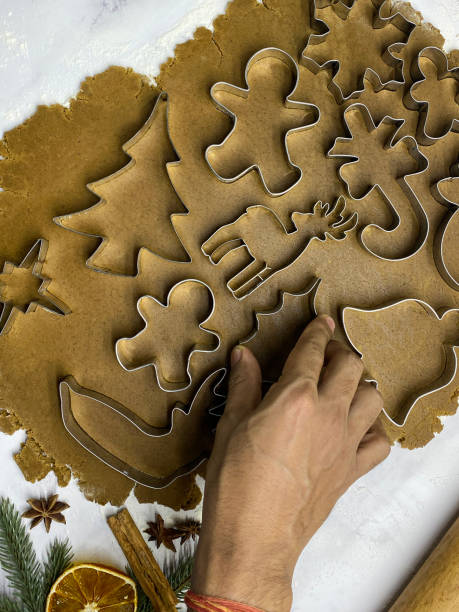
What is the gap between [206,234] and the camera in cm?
130

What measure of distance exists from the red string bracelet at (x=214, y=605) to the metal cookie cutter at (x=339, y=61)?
1270 mm

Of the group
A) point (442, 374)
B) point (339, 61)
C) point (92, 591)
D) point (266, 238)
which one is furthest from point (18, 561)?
point (339, 61)

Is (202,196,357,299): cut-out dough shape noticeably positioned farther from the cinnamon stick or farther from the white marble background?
the cinnamon stick

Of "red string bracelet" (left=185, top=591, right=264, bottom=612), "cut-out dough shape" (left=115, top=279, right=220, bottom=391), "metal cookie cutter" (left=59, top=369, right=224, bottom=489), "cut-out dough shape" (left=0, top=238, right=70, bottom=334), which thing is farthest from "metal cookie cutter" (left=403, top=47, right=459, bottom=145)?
"red string bracelet" (left=185, top=591, right=264, bottom=612)

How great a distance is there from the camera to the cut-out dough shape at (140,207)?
127cm

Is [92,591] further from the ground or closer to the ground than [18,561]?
closer to the ground

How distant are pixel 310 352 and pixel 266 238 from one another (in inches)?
13.3

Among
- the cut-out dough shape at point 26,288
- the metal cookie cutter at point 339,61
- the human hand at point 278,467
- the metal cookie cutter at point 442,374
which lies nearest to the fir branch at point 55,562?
the human hand at point 278,467

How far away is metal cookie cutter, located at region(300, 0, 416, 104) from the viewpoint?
1346 millimetres

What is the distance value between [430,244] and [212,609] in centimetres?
109

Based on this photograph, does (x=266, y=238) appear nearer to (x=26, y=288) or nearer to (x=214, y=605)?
(x=26, y=288)

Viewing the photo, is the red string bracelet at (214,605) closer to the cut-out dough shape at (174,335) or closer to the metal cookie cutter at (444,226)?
the cut-out dough shape at (174,335)

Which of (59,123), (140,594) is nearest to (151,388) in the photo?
(140,594)

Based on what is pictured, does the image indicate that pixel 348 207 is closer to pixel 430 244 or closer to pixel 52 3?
pixel 430 244
